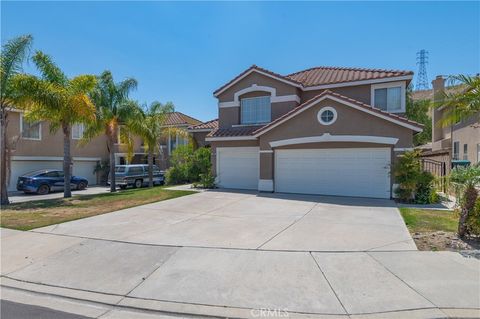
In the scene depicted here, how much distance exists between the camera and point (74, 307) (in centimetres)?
457

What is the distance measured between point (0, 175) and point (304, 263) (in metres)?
14.6

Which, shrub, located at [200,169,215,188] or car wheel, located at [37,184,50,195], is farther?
car wheel, located at [37,184,50,195]

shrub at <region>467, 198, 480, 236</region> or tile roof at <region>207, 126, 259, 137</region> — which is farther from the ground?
tile roof at <region>207, 126, 259, 137</region>

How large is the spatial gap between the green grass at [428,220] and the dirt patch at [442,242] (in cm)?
40

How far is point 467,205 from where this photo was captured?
7.07m

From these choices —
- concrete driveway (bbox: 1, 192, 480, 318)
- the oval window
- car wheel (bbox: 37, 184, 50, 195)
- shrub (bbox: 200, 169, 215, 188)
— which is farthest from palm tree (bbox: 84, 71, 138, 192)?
the oval window

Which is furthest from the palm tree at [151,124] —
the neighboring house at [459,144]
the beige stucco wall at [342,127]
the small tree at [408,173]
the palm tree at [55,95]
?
the neighboring house at [459,144]

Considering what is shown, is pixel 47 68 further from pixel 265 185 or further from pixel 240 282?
pixel 240 282

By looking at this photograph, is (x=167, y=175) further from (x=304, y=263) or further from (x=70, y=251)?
(x=304, y=263)

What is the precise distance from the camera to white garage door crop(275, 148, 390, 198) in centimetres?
1357

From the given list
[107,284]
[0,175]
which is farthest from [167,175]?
[107,284]

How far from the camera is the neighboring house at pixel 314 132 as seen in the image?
13.5m

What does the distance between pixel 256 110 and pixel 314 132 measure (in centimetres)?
484

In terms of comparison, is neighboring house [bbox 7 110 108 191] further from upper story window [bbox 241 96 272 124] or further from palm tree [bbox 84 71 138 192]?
upper story window [bbox 241 96 272 124]
